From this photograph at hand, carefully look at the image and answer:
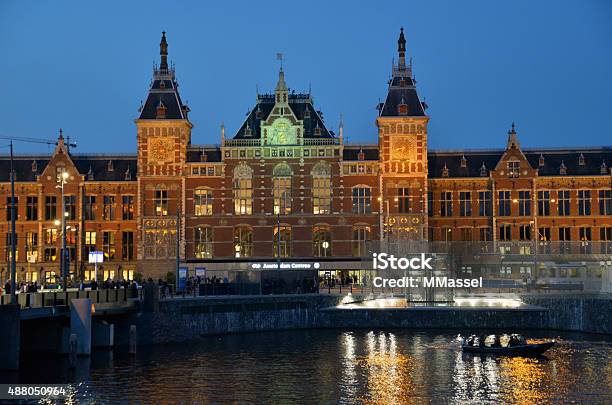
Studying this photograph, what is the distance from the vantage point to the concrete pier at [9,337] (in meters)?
47.8

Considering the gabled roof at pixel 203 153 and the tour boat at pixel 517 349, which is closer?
the tour boat at pixel 517 349

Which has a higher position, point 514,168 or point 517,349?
point 514,168

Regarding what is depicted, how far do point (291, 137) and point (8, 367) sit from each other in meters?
47.4

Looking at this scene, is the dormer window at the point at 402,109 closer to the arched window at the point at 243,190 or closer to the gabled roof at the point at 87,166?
the arched window at the point at 243,190

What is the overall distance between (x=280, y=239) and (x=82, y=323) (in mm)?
37470

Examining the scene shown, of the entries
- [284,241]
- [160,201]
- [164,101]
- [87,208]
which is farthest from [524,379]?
[87,208]

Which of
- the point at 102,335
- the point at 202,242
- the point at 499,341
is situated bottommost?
the point at 499,341

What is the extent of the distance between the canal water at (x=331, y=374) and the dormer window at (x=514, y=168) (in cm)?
3060

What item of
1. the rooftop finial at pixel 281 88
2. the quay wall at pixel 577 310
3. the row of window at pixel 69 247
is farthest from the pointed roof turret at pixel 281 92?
the quay wall at pixel 577 310

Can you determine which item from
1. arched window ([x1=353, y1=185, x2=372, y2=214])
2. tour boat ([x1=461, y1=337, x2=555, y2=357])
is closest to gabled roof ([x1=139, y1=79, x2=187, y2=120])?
arched window ([x1=353, y1=185, x2=372, y2=214])

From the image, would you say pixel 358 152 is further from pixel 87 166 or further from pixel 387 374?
pixel 387 374

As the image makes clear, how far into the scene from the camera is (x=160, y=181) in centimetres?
9169

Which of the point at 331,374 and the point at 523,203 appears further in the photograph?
the point at 523,203

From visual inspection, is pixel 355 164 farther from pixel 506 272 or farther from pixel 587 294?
pixel 587 294
